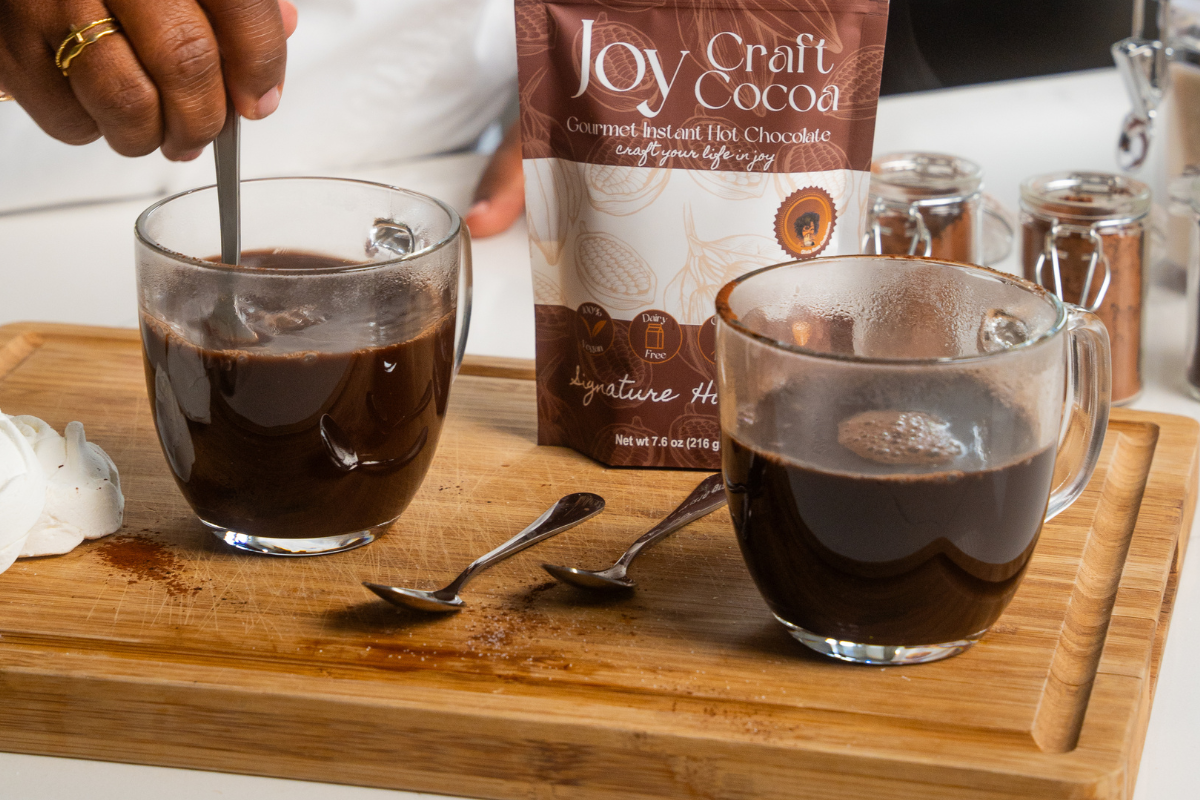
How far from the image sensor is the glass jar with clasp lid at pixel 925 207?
47.1 inches

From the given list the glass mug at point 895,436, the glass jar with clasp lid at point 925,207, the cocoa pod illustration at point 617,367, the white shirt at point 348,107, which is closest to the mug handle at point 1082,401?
the glass mug at point 895,436

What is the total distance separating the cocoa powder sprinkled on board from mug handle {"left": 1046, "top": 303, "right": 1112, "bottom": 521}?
0.54m

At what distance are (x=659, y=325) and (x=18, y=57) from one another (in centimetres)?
47

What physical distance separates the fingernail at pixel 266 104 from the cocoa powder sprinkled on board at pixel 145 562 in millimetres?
298

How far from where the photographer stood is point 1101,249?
3.65 feet

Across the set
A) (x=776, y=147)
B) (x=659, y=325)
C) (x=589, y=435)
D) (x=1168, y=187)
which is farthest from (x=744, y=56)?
(x=1168, y=187)

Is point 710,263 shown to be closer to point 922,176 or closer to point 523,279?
point 922,176

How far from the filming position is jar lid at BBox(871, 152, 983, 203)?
3.93 ft

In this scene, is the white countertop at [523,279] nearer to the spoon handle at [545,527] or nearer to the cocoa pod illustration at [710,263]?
the spoon handle at [545,527]

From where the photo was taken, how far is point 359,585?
0.79 metres

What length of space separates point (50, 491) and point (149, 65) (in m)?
0.28

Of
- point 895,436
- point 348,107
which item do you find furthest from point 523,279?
point 895,436

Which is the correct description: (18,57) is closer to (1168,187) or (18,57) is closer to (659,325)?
(659,325)

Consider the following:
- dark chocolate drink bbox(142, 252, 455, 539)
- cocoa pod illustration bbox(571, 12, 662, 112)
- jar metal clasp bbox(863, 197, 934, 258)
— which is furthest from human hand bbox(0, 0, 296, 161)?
jar metal clasp bbox(863, 197, 934, 258)
